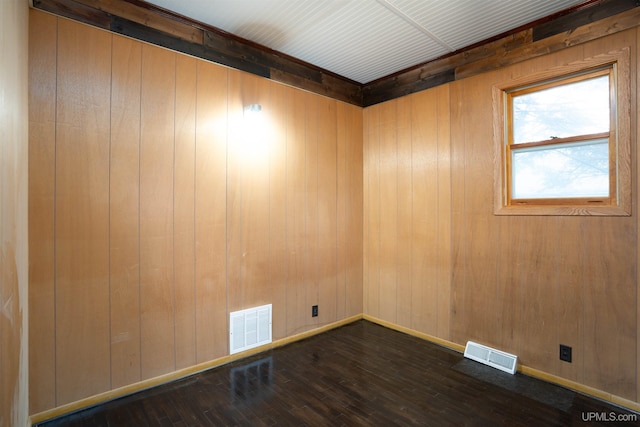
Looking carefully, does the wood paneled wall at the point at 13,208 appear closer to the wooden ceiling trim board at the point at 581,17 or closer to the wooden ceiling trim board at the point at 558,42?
the wooden ceiling trim board at the point at 558,42

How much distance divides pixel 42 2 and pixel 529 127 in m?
3.66

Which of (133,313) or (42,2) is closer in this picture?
(42,2)

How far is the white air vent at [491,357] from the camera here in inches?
107

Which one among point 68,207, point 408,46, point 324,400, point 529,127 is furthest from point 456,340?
point 68,207

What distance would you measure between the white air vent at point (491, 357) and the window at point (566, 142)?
123 centimetres

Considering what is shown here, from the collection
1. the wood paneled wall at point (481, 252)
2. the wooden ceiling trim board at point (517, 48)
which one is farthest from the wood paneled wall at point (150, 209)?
the wooden ceiling trim board at point (517, 48)

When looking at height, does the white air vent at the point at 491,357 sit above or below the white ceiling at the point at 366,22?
below

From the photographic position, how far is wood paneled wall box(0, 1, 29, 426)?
1.19m

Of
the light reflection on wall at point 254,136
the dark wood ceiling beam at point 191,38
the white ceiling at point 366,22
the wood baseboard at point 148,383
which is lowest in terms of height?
the wood baseboard at point 148,383

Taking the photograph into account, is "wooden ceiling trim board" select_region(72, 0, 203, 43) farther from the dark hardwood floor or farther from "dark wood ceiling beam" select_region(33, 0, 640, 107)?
the dark hardwood floor

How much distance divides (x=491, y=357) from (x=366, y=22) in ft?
9.96

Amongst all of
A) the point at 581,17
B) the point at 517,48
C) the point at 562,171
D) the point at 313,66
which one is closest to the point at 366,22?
the point at 313,66

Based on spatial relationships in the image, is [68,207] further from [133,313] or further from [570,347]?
[570,347]

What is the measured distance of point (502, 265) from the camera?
2855 mm
